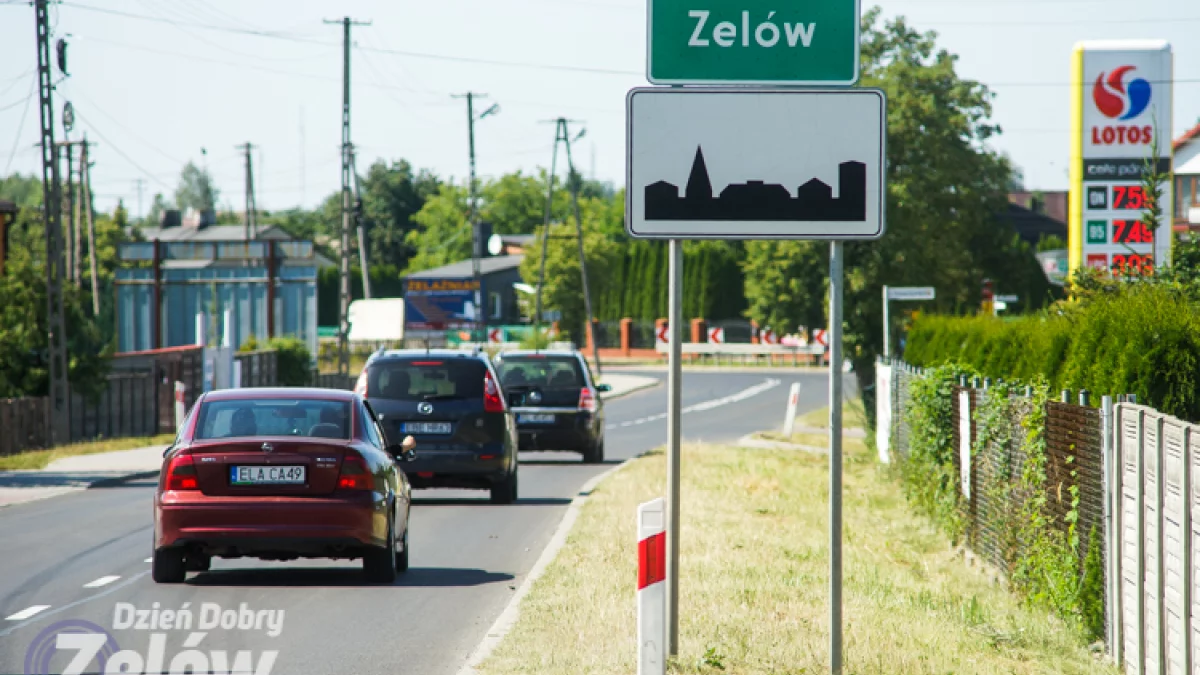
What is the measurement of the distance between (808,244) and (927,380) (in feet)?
96.8

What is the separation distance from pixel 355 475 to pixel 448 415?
288 inches

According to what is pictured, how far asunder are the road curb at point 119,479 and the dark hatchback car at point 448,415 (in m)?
5.76

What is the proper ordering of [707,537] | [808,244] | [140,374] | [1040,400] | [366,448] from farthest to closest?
[808,244] < [140,374] < [707,537] < [366,448] < [1040,400]

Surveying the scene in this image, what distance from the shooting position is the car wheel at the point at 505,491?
1984 cm

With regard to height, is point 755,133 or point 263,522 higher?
point 755,133

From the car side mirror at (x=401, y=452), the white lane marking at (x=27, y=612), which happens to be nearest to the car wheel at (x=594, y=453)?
the car side mirror at (x=401, y=452)

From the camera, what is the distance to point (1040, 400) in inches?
457

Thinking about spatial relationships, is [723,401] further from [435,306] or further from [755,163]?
[755,163]

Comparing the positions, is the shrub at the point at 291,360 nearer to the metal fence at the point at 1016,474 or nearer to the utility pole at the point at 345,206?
the utility pole at the point at 345,206

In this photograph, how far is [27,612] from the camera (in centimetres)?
1080

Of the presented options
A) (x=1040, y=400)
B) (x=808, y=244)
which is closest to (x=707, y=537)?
(x=1040, y=400)

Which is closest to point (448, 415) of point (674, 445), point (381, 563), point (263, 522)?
point (381, 563)

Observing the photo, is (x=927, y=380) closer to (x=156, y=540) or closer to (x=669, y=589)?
(x=156, y=540)

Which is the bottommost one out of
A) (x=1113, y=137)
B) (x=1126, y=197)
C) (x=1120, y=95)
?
(x=1126, y=197)
